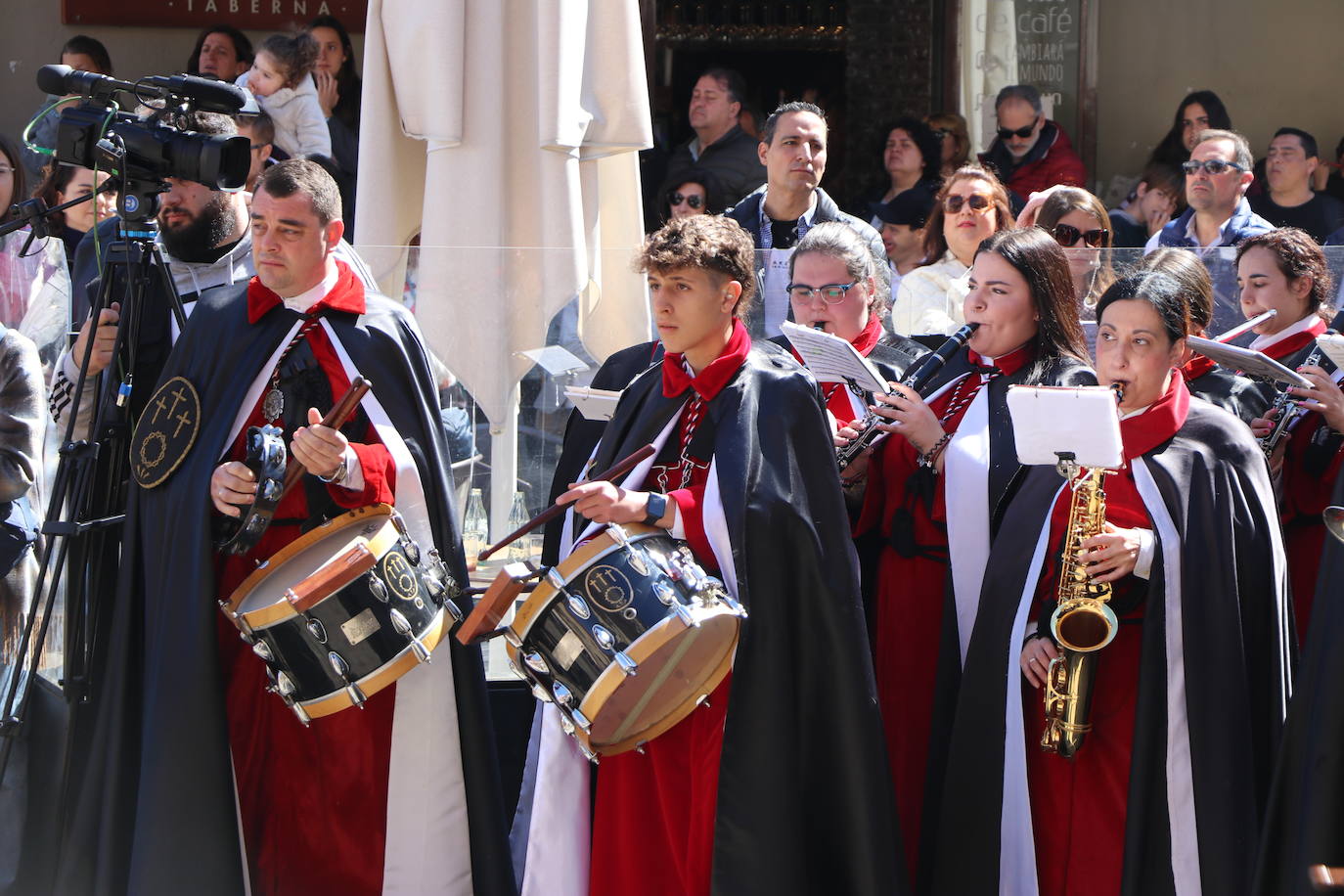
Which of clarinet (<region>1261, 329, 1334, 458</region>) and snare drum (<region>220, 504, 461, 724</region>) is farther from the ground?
clarinet (<region>1261, 329, 1334, 458</region>)

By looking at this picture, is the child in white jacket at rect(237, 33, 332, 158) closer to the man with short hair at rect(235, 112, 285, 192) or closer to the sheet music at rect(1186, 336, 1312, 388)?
the man with short hair at rect(235, 112, 285, 192)

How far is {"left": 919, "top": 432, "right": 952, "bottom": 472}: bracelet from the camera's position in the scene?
14.4 feet

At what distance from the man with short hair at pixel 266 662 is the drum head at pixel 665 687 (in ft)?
1.81

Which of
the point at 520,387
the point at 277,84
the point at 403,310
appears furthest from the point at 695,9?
the point at 403,310

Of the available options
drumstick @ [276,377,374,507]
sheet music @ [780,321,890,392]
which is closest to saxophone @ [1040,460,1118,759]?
sheet music @ [780,321,890,392]

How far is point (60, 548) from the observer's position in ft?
13.0

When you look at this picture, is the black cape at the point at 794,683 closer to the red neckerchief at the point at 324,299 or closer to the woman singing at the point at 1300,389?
the red neckerchief at the point at 324,299

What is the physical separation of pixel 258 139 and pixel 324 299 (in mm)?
2531

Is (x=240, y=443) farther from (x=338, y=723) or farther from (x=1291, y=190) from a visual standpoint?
(x=1291, y=190)

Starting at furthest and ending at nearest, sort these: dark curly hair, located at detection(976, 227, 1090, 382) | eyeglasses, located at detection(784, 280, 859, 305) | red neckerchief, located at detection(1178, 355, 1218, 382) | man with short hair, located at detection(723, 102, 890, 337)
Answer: man with short hair, located at detection(723, 102, 890, 337) < eyeglasses, located at detection(784, 280, 859, 305) < red neckerchief, located at detection(1178, 355, 1218, 382) < dark curly hair, located at detection(976, 227, 1090, 382)

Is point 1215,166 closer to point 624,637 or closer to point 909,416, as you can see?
point 909,416

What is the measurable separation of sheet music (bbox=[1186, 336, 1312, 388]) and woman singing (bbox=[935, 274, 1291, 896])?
18 cm

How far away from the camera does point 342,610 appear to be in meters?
3.82

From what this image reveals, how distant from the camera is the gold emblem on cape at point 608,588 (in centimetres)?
356
